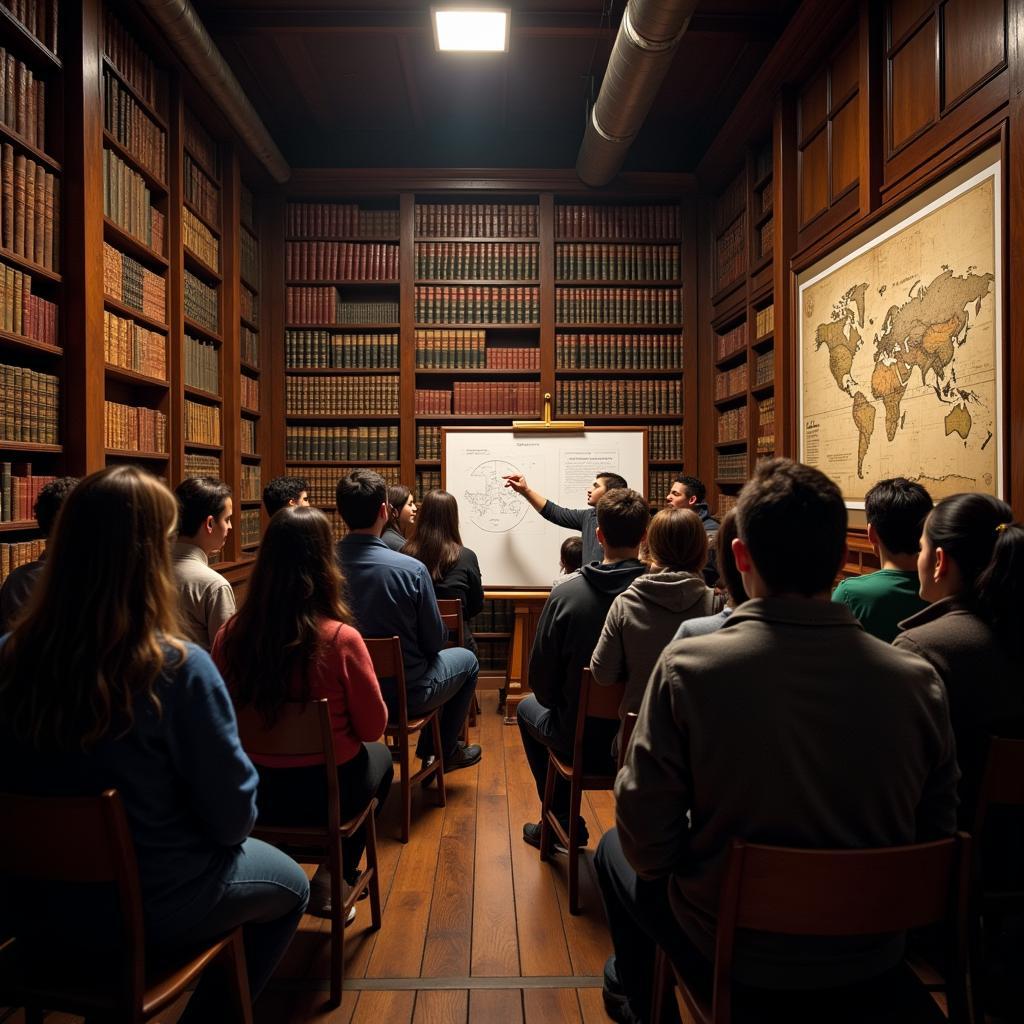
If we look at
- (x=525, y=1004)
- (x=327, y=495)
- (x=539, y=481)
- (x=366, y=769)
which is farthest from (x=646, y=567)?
(x=327, y=495)

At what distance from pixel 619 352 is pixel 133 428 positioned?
3148 millimetres

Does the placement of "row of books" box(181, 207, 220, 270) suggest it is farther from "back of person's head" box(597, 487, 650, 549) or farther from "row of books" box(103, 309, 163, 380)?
"back of person's head" box(597, 487, 650, 549)

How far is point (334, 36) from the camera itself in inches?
164

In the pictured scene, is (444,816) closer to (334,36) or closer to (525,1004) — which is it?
(525,1004)

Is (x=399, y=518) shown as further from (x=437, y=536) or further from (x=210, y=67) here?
(x=210, y=67)

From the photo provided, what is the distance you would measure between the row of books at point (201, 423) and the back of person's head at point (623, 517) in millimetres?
2537

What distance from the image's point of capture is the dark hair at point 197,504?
2.41 m

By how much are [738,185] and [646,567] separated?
11.0 feet

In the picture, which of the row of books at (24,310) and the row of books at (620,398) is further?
the row of books at (620,398)

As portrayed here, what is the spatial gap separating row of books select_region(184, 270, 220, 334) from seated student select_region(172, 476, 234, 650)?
6.71 ft

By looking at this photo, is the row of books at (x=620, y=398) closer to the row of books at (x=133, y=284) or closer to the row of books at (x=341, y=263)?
the row of books at (x=341, y=263)

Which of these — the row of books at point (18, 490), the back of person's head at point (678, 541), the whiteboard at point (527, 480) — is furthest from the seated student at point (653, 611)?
the whiteboard at point (527, 480)

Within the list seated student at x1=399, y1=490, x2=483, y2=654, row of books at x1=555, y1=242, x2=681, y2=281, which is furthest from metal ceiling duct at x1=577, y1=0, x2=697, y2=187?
seated student at x1=399, y1=490, x2=483, y2=654

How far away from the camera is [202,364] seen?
4316 millimetres
